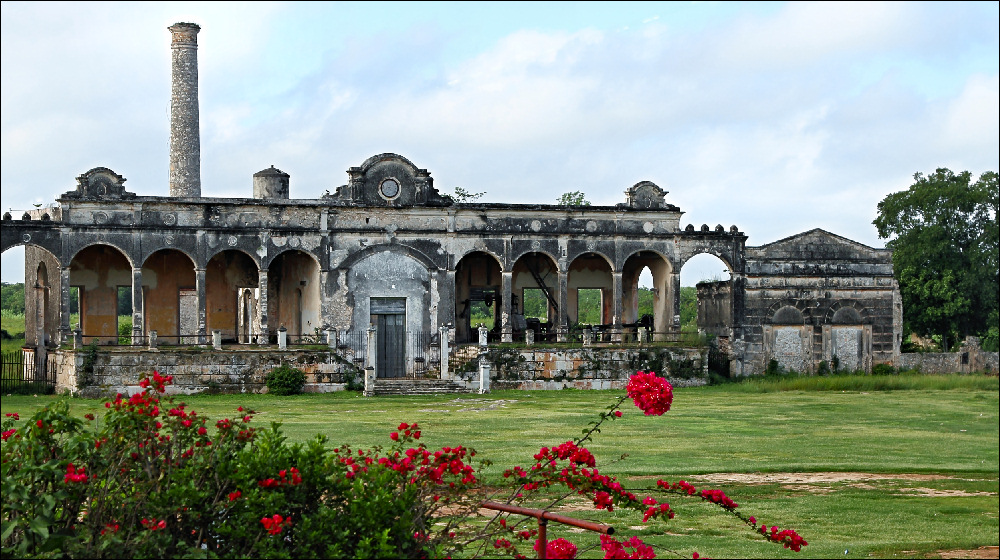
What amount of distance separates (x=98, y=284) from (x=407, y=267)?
8.97 meters

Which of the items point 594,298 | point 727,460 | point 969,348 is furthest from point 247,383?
point 594,298

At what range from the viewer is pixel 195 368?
29375mm

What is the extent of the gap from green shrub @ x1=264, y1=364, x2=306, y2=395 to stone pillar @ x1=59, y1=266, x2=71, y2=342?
17.6ft

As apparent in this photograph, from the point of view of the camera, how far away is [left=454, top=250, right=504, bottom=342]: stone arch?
36594 mm

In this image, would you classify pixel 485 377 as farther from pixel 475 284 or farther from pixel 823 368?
pixel 823 368

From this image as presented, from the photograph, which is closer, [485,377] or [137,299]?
[485,377]

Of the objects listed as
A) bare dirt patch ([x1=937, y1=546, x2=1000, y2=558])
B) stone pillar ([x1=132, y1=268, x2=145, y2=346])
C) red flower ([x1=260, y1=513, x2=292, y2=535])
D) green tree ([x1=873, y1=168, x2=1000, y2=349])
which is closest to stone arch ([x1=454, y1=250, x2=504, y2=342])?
stone pillar ([x1=132, y1=268, x2=145, y2=346])

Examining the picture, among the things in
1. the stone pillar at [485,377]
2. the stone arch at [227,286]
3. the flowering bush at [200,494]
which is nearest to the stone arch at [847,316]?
the stone pillar at [485,377]

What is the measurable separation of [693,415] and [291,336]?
612 inches

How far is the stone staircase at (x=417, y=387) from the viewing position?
30.0 meters

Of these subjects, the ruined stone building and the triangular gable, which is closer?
the ruined stone building

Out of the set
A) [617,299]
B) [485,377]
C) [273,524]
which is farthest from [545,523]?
[617,299]

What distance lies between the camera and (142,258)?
103 ft

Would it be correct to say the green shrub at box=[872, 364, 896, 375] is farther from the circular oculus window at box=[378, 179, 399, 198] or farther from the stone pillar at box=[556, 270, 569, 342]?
the circular oculus window at box=[378, 179, 399, 198]
